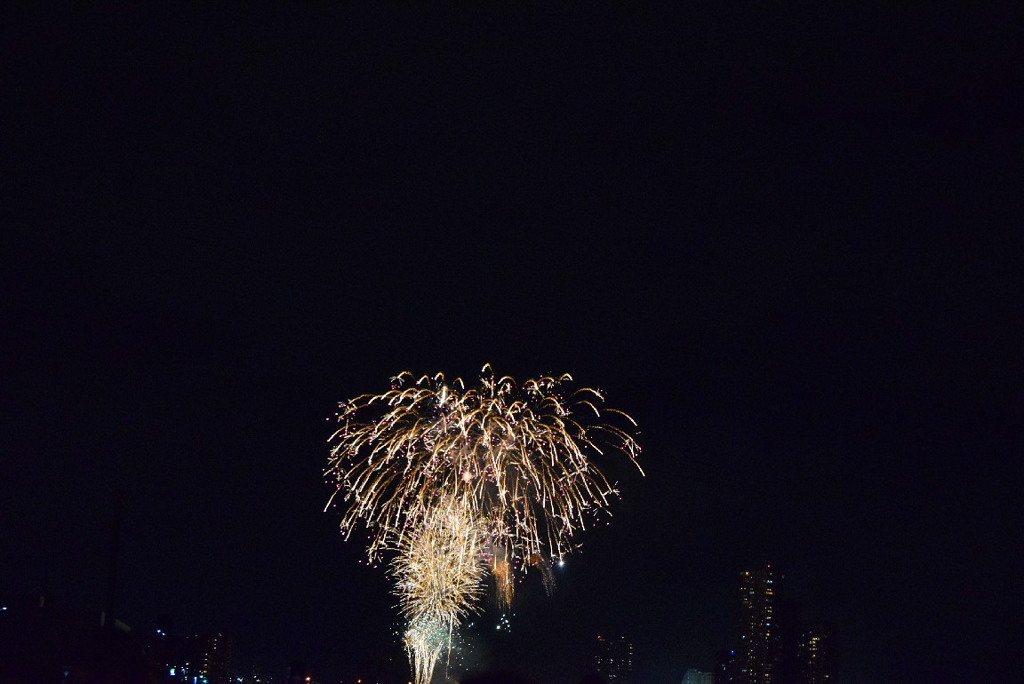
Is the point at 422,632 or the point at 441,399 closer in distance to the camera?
the point at 441,399

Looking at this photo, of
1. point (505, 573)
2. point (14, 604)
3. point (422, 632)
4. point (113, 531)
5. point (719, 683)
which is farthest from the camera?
point (719, 683)

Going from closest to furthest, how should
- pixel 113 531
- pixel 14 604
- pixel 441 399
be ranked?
pixel 113 531
pixel 441 399
pixel 14 604

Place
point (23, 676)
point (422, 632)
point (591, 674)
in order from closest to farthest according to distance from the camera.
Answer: point (591, 674) < point (23, 676) < point (422, 632)

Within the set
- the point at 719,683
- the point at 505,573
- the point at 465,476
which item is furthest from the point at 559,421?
the point at 719,683

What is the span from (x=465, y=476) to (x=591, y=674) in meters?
18.4

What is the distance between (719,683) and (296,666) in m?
101

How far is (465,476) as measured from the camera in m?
28.6

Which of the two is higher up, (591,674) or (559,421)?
(559,421)

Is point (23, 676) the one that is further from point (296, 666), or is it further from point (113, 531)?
point (113, 531)

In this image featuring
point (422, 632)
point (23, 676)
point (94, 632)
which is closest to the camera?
point (94, 632)

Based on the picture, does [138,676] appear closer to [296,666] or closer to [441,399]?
[296,666]

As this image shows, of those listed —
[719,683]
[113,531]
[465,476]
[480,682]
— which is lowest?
[480,682]

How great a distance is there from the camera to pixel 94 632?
11.2 metres

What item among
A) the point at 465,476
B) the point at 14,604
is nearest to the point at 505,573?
the point at 465,476
